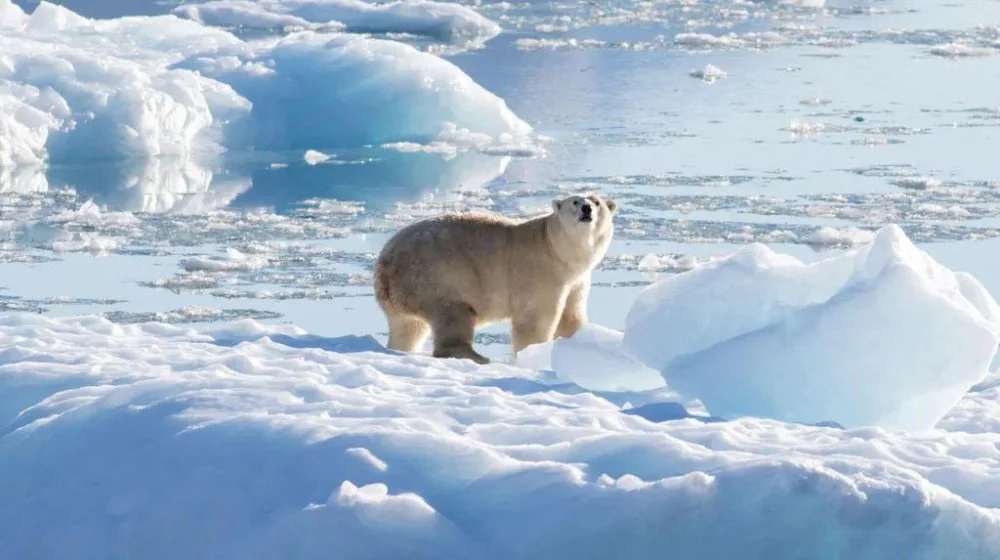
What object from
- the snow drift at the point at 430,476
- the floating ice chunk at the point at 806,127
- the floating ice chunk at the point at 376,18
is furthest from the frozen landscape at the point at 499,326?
the floating ice chunk at the point at 376,18

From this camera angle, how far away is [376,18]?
19250mm

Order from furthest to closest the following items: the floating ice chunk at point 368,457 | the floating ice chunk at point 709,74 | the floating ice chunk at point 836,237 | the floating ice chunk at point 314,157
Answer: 1. the floating ice chunk at point 709,74
2. the floating ice chunk at point 314,157
3. the floating ice chunk at point 836,237
4. the floating ice chunk at point 368,457

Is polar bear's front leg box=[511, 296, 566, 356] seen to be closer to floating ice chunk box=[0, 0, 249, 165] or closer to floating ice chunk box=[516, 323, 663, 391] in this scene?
floating ice chunk box=[516, 323, 663, 391]

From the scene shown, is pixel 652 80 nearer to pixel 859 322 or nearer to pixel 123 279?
pixel 123 279

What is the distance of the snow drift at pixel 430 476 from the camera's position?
3279 millimetres

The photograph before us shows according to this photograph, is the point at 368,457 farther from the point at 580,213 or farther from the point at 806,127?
the point at 806,127

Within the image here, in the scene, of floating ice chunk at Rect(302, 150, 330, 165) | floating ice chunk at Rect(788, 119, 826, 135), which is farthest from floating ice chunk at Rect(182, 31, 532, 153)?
floating ice chunk at Rect(788, 119, 826, 135)

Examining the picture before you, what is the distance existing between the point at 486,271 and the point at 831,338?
1546mm

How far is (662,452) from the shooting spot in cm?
358

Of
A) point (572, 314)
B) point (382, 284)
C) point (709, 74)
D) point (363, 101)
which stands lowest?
point (709, 74)

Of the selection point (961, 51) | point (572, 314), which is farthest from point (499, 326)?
point (961, 51)

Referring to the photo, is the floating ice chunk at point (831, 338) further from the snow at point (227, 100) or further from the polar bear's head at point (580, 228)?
the snow at point (227, 100)

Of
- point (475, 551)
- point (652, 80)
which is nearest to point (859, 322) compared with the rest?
point (475, 551)

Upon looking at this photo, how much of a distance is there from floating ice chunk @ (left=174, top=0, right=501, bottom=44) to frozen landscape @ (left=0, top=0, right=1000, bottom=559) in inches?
28.4
